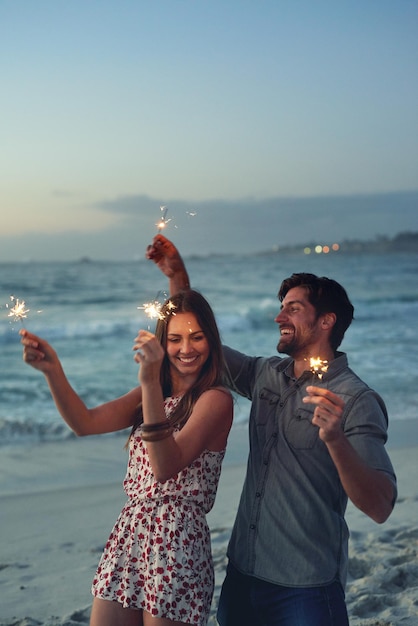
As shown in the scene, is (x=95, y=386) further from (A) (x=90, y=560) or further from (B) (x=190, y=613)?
(B) (x=190, y=613)

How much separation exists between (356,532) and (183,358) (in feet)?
10.0

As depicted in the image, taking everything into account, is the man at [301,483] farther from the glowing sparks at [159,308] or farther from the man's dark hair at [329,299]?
the glowing sparks at [159,308]

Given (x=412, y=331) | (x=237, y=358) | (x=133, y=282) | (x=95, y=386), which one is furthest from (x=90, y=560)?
(x=133, y=282)

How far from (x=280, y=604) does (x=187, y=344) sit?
3.42 feet

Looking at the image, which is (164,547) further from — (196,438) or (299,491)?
(299,491)

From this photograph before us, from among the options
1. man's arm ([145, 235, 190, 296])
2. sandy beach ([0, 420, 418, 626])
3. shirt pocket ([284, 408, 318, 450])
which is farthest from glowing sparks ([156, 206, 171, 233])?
sandy beach ([0, 420, 418, 626])

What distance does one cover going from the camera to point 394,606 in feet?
14.3

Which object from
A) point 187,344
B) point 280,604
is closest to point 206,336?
point 187,344

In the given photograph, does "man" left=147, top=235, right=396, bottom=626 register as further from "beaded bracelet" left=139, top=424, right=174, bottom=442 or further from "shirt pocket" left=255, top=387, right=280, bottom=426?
"beaded bracelet" left=139, top=424, right=174, bottom=442

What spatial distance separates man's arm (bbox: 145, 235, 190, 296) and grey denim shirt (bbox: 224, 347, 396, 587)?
2.42 ft

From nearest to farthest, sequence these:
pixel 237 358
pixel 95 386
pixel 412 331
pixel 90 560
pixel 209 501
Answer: pixel 209 501
pixel 237 358
pixel 90 560
pixel 95 386
pixel 412 331

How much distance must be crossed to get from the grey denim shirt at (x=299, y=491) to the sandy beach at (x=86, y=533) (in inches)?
54.7

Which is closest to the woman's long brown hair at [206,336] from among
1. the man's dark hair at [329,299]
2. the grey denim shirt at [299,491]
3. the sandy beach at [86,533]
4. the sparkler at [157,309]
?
the sparkler at [157,309]

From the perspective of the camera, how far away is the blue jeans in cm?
293
